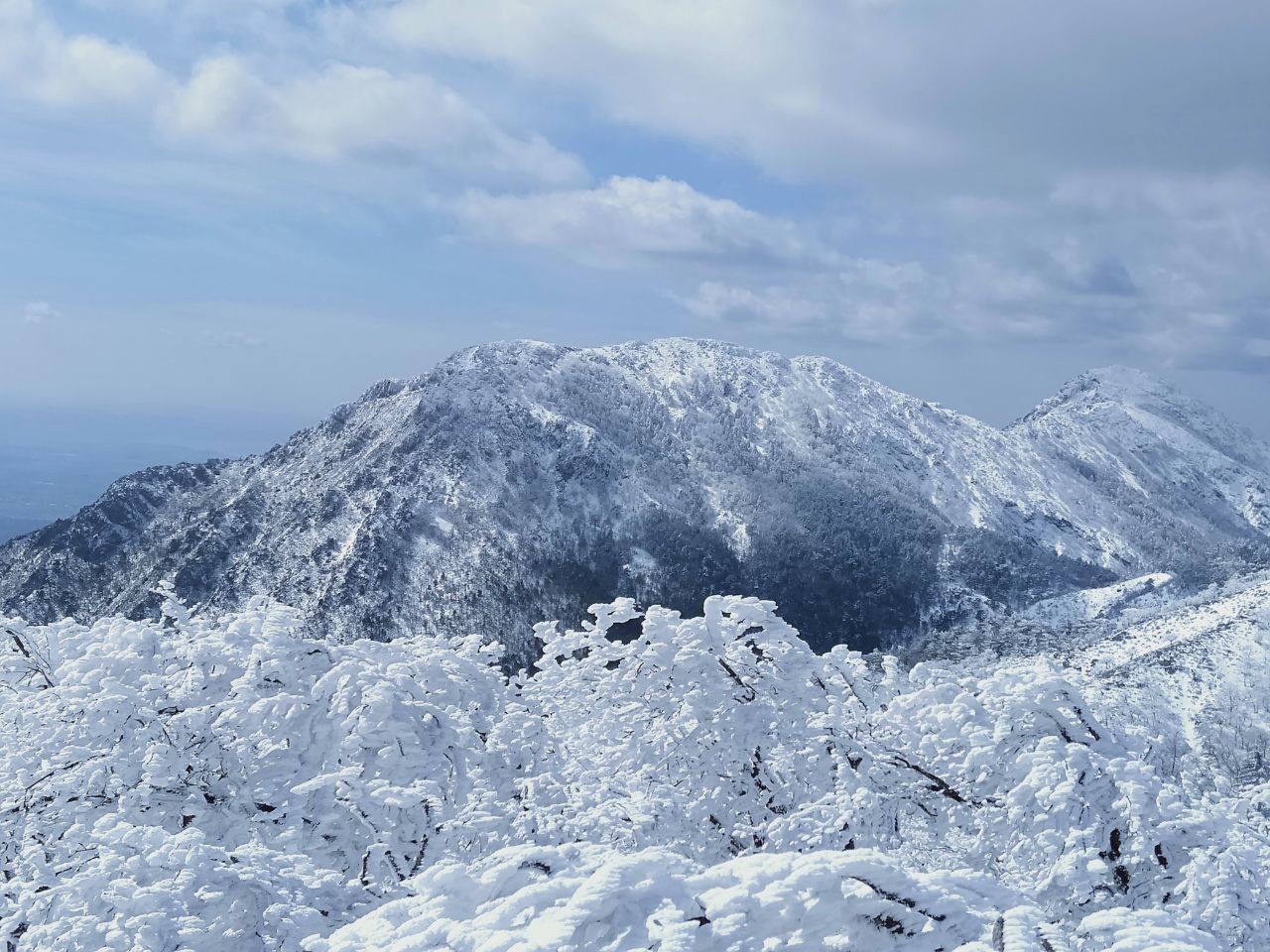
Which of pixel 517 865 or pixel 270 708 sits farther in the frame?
pixel 270 708

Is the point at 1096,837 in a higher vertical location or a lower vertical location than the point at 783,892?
lower

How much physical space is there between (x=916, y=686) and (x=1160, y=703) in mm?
156699

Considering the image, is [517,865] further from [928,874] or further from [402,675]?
[402,675]

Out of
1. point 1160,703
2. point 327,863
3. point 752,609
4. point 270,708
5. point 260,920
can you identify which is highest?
point 752,609

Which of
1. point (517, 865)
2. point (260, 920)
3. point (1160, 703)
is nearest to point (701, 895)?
point (517, 865)

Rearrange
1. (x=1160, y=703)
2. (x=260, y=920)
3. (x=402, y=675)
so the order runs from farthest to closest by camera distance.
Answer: (x=1160, y=703) < (x=402, y=675) < (x=260, y=920)

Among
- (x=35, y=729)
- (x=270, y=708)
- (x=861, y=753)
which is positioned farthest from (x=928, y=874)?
(x=35, y=729)

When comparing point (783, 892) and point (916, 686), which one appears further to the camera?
point (916, 686)

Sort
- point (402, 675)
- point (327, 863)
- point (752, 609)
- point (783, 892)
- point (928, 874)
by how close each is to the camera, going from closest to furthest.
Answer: point (783, 892) < point (928, 874) < point (327, 863) < point (402, 675) < point (752, 609)

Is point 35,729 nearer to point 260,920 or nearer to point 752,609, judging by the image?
point 260,920

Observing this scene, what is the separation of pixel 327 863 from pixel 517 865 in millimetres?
6106

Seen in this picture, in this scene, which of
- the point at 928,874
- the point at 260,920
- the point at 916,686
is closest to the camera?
the point at 928,874

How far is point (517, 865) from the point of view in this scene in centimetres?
677

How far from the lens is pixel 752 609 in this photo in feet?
46.0
